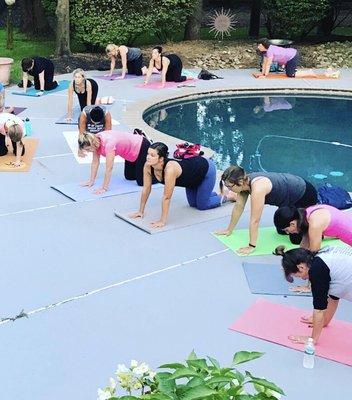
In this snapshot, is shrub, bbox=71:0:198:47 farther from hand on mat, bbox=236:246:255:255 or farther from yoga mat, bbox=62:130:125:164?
hand on mat, bbox=236:246:255:255

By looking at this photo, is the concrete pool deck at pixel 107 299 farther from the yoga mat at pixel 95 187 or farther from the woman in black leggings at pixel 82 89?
the woman in black leggings at pixel 82 89

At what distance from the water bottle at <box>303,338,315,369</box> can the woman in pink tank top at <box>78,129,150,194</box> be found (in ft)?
11.9

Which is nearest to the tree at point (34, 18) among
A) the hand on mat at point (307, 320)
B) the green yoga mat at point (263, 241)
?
the green yoga mat at point (263, 241)

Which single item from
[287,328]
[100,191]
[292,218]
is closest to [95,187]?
[100,191]

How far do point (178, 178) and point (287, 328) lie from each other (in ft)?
7.47

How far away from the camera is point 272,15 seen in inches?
734

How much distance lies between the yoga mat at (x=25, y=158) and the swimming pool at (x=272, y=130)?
2.93 metres

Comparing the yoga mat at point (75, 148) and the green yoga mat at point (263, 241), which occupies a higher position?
the green yoga mat at point (263, 241)

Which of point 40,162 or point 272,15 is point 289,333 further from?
point 272,15

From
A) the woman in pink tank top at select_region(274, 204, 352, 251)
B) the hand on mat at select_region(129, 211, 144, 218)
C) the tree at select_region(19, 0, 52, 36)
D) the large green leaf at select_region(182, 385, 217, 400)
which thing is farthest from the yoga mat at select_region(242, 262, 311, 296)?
the tree at select_region(19, 0, 52, 36)

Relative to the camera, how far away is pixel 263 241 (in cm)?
602

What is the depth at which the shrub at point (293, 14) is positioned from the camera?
58.8 feet

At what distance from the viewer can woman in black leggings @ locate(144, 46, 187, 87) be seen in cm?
1323

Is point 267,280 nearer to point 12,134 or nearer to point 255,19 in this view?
point 12,134
